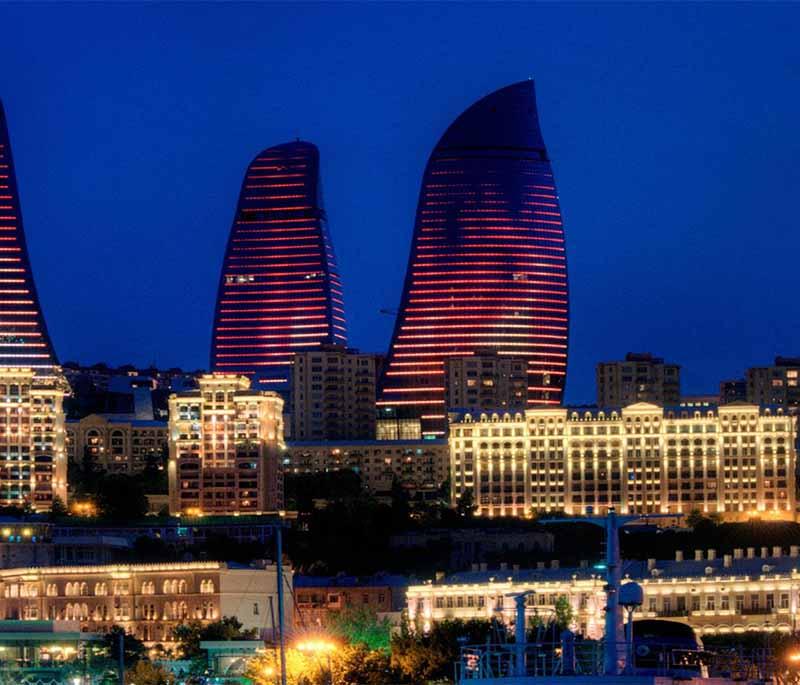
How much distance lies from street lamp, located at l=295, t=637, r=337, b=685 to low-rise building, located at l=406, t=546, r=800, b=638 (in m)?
39.3

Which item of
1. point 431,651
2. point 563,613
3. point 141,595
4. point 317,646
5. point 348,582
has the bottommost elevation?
point 431,651

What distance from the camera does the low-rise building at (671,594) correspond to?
6855 inches

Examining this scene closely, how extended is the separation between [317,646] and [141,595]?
69376 mm

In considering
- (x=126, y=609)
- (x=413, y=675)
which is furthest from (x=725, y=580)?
(x=413, y=675)

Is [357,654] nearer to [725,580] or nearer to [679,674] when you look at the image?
[679,674]

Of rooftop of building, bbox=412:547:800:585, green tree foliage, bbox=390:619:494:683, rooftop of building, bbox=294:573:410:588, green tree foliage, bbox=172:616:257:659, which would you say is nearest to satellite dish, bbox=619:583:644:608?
green tree foliage, bbox=390:619:494:683

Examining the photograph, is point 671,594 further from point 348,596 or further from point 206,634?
point 206,634

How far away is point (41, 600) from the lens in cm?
19238

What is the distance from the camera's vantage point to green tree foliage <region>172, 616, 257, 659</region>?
520ft

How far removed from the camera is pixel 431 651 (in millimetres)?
121562

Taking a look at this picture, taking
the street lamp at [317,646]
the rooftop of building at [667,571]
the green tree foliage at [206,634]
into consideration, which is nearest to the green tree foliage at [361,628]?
the green tree foliage at [206,634]

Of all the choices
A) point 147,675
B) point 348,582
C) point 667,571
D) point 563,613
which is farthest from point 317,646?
point 348,582

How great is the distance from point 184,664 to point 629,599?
78.9 meters

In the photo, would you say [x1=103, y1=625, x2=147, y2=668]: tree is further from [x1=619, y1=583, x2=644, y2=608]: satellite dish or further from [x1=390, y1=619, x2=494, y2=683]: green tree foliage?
[x1=619, y1=583, x2=644, y2=608]: satellite dish
